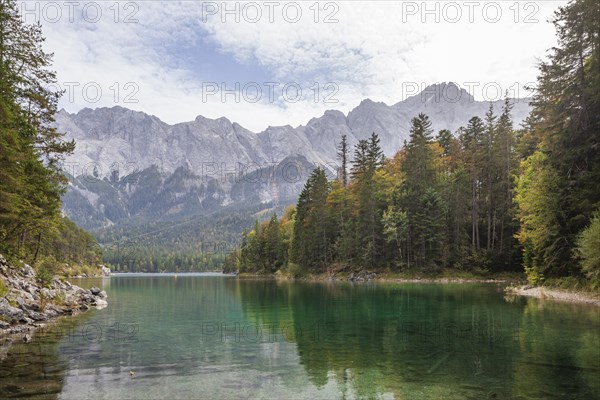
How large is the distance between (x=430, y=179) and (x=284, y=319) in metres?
56.2

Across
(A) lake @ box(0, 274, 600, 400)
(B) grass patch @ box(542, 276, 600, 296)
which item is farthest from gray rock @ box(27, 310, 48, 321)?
(B) grass patch @ box(542, 276, 600, 296)

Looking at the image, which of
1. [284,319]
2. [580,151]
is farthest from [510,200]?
[284,319]

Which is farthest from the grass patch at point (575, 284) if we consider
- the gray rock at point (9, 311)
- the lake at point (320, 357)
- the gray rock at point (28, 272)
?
the gray rock at point (28, 272)

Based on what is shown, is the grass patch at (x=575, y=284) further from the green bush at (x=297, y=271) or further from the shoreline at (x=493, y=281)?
the green bush at (x=297, y=271)

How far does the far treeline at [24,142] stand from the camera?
2795 cm

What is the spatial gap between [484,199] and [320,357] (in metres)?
66.8

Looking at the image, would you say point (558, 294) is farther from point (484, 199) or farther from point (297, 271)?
point (297, 271)

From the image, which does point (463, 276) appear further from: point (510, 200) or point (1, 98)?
point (1, 98)

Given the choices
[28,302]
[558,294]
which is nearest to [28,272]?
[28,302]

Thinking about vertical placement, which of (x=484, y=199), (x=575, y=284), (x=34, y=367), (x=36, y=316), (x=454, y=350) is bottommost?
(x=36, y=316)

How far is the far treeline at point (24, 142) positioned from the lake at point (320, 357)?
9.82 m

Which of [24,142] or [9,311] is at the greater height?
[24,142]

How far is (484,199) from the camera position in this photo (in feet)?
245

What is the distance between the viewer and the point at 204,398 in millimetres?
11477
